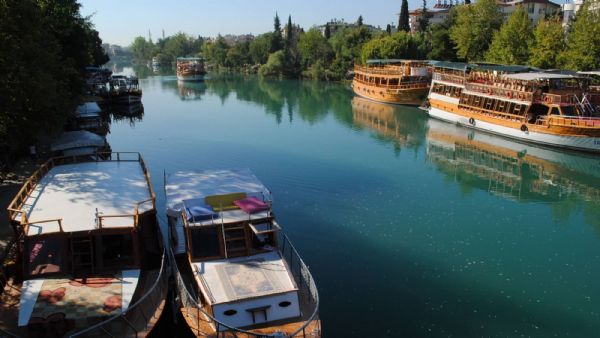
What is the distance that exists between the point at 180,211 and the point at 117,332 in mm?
4472

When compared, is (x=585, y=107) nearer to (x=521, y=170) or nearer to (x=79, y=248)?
(x=521, y=170)

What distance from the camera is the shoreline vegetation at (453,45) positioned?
62.2 meters

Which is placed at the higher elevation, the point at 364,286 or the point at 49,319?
the point at 49,319

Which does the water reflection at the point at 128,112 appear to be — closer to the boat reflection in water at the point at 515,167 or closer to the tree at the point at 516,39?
the boat reflection in water at the point at 515,167

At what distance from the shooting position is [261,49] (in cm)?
14038

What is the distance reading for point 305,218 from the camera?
24125 millimetres

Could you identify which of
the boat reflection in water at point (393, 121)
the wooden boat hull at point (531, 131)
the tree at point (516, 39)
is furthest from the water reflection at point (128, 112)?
the tree at point (516, 39)

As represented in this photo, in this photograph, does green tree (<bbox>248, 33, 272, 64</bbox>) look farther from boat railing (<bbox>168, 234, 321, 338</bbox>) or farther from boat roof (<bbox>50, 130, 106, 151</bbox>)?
boat railing (<bbox>168, 234, 321, 338</bbox>)

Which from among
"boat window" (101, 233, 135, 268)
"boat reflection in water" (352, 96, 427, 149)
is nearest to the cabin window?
"boat window" (101, 233, 135, 268)

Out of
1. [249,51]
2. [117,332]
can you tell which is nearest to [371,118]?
[117,332]

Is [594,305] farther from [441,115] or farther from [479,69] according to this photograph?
[479,69]

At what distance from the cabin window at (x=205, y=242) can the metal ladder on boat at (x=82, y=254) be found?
2.76m

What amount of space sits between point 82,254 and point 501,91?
41.7m

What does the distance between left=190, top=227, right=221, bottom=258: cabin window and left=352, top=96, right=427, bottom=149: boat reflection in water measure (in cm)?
2953
